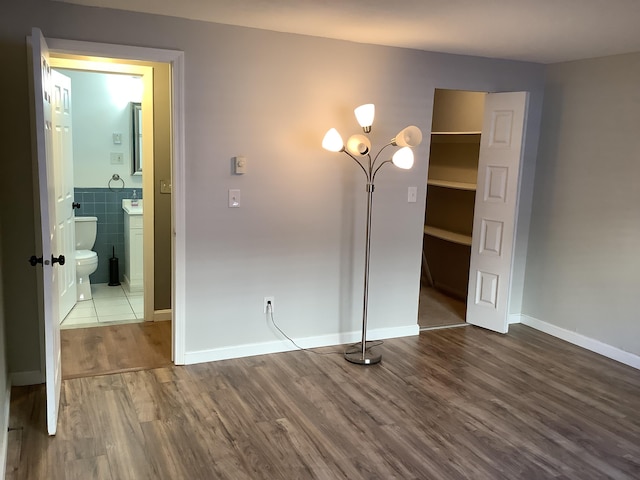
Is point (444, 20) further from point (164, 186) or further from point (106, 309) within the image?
point (106, 309)

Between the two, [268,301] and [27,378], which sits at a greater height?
[268,301]

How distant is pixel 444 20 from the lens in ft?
9.77

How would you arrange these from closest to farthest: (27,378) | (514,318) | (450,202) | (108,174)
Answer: (27,378), (514,318), (108,174), (450,202)

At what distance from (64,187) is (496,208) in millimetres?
Result: 3430

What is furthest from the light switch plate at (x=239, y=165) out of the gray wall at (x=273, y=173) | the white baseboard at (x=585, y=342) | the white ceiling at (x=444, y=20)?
the white baseboard at (x=585, y=342)

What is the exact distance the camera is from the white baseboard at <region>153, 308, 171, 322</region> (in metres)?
4.49

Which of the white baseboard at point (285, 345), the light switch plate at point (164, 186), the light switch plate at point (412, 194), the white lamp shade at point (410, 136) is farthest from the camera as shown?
the light switch plate at point (164, 186)

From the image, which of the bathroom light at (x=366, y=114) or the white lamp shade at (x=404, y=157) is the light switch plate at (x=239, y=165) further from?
the white lamp shade at (x=404, y=157)

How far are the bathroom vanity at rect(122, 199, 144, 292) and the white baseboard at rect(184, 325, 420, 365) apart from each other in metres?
1.77

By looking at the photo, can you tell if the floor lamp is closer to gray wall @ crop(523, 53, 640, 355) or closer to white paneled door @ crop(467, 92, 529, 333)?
white paneled door @ crop(467, 92, 529, 333)

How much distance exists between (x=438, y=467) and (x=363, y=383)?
0.94 metres

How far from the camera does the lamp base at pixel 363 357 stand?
12.2 feet

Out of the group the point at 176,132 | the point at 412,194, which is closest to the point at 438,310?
the point at 412,194

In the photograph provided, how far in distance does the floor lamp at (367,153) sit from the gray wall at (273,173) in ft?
0.48
